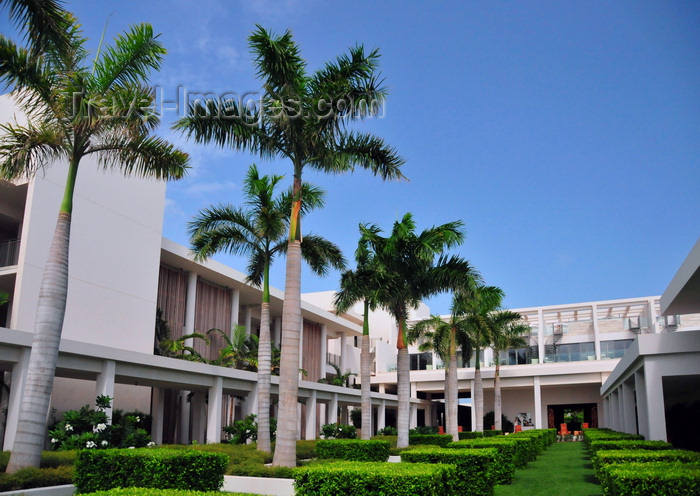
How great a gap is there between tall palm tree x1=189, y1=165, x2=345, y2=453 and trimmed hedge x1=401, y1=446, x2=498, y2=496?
805cm

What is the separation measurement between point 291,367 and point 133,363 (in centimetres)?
831

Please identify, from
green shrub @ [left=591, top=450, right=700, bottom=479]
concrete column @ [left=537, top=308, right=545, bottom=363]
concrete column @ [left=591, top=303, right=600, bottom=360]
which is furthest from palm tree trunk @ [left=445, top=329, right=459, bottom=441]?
green shrub @ [left=591, top=450, right=700, bottom=479]

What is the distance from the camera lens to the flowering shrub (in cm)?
1697

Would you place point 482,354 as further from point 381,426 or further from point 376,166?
point 376,166

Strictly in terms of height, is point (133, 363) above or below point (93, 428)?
above

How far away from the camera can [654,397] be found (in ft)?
66.7

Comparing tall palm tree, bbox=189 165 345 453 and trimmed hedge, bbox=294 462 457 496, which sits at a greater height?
tall palm tree, bbox=189 165 345 453

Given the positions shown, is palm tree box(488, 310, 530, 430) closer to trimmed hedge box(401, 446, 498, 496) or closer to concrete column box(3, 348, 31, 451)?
trimmed hedge box(401, 446, 498, 496)

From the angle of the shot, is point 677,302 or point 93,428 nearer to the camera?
point 93,428

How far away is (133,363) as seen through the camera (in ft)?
68.4

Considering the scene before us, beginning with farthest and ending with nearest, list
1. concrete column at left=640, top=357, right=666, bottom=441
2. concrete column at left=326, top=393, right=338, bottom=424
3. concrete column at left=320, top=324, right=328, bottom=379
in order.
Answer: concrete column at left=320, top=324, right=328, bottom=379, concrete column at left=326, top=393, right=338, bottom=424, concrete column at left=640, top=357, right=666, bottom=441

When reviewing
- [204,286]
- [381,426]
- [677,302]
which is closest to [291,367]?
[677,302]

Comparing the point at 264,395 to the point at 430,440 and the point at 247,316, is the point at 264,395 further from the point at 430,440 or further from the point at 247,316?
the point at 247,316

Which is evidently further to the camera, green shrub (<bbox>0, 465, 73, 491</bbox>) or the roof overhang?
the roof overhang
